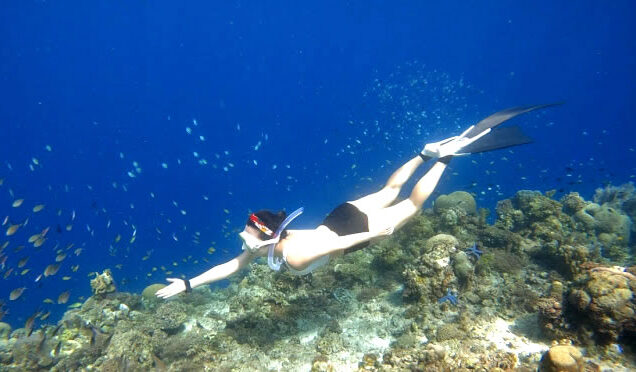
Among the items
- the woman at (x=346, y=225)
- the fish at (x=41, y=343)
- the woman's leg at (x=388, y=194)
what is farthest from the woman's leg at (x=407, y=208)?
the fish at (x=41, y=343)

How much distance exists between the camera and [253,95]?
9019 centimetres

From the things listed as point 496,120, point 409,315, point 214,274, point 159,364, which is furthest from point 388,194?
point 159,364

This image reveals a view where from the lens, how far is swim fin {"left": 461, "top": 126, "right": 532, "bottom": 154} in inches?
286

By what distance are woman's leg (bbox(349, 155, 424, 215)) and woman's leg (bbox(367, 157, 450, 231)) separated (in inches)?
11.1

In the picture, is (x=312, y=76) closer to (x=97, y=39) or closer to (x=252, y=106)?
(x=252, y=106)

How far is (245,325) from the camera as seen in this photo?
687 centimetres

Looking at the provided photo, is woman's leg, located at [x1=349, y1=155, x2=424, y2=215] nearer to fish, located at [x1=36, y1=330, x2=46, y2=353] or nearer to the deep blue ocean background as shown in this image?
fish, located at [x1=36, y1=330, x2=46, y2=353]

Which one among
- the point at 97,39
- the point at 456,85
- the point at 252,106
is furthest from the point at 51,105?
the point at 456,85

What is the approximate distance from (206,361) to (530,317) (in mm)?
6228

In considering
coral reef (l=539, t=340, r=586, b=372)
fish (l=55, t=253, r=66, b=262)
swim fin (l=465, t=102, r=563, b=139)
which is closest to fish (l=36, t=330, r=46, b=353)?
fish (l=55, t=253, r=66, b=262)

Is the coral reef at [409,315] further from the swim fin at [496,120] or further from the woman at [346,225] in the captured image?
the swim fin at [496,120]

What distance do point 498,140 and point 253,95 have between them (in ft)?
294

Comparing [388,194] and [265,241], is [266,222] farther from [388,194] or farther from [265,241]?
[388,194]

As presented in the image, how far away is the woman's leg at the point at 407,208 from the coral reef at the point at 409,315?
92cm
